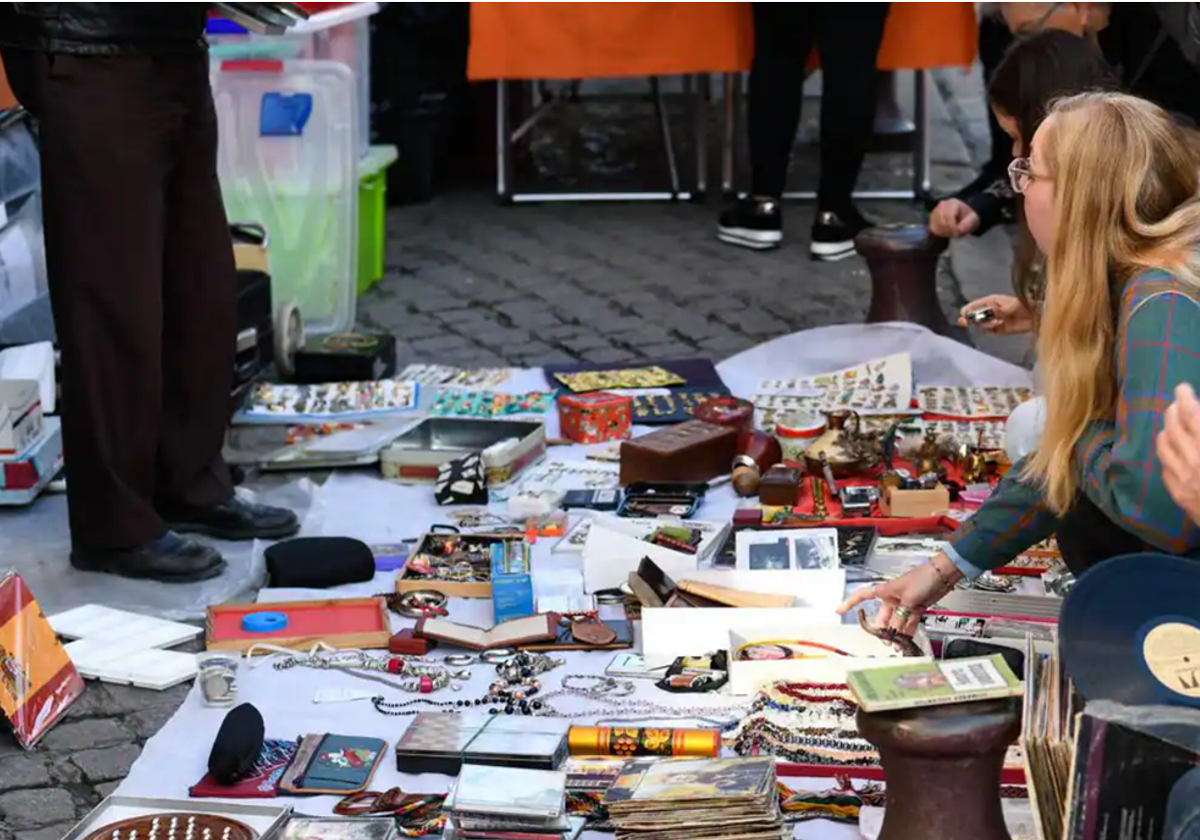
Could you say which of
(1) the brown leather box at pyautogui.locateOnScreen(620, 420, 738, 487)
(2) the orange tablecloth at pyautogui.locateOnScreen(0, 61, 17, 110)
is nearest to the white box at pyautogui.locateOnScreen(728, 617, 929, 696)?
(1) the brown leather box at pyautogui.locateOnScreen(620, 420, 738, 487)

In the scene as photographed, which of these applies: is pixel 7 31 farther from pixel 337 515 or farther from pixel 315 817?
pixel 315 817

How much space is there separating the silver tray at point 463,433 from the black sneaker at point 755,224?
228 centimetres

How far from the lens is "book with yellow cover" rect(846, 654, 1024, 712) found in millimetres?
2281

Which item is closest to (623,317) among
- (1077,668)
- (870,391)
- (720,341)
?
(720,341)

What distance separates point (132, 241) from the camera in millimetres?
3732

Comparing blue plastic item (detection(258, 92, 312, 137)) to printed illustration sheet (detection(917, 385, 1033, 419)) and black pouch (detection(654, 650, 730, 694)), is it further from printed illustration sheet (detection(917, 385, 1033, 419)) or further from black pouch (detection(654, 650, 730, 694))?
black pouch (detection(654, 650, 730, 694))

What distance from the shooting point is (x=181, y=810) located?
2.69 m

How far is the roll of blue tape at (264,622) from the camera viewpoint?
350 cm

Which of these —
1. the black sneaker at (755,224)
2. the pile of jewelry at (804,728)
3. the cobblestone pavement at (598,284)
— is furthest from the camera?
the black sneaker at (755,224)

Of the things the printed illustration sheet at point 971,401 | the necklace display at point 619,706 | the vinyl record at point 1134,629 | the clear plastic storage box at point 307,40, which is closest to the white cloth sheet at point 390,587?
the necklace display at point 619,706

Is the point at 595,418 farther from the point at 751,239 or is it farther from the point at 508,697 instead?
the point at 751,239

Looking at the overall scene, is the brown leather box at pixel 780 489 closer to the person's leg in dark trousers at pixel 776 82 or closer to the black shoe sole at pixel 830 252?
the black shoe sole at pixel 830 252

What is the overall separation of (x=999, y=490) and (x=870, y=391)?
Answer: 6.40 ft

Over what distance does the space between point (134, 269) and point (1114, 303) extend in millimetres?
2002
